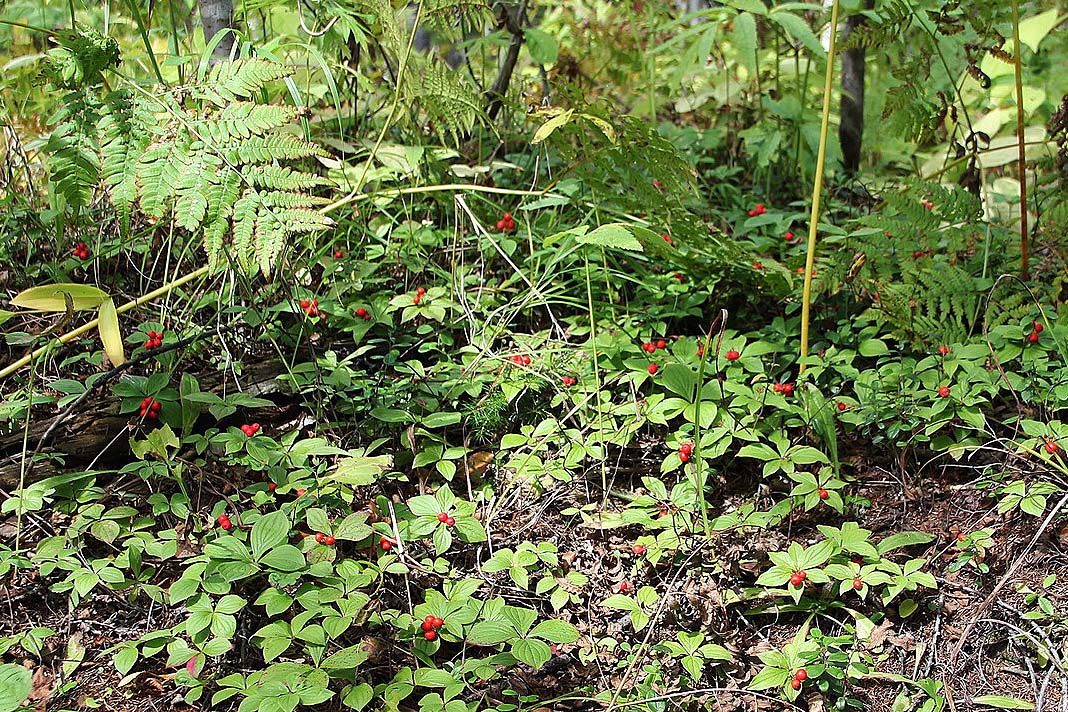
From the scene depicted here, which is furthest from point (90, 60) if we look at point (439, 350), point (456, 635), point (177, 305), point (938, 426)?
point (938, 426)

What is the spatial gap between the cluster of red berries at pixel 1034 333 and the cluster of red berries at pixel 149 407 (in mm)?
2176

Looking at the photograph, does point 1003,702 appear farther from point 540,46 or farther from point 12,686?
point 540,46

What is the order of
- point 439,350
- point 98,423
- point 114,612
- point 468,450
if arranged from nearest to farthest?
1. point 114,612
2. point 98,423
3. point 468,450
4. point 439,350

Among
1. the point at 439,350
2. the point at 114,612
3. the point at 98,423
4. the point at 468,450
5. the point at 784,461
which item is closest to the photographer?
the point at 114,612

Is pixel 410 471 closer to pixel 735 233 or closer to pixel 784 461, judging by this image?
pixel 784 461

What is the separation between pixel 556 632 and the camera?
162 centimetres

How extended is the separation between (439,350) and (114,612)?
1.03 meters

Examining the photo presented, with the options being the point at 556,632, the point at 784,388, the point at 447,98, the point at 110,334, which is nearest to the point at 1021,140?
the point at 784,388

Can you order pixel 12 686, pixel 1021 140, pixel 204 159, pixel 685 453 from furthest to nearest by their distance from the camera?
pixel 1021 140
pixel 685 453
pixel 204 159
pixel 12 686

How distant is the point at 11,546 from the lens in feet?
6.18

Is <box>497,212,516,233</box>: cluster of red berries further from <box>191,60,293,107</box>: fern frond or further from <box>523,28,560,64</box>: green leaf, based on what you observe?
<box>191,60,293,107</box>: fern frond

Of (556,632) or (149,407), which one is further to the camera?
(149,407)

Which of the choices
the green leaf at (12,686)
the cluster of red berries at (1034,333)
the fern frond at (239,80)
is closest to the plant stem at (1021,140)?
the cluster of red berries at (1034,333)

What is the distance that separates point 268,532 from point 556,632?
62cm
